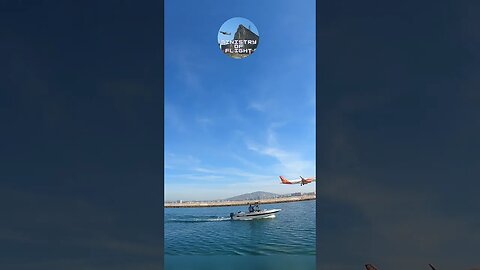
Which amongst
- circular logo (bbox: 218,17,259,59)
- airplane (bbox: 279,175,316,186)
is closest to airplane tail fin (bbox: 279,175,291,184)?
airplane (bbox: 279,175,316,186)

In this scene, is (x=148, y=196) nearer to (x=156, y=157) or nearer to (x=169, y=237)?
(x=156, y=157)

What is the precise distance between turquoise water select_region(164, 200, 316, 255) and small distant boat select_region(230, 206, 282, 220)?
4.5 inches

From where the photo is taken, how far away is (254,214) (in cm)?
975

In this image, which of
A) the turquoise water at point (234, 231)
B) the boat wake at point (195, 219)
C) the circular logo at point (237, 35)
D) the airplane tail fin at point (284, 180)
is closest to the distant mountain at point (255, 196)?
the turquoise water at point (234, 231)

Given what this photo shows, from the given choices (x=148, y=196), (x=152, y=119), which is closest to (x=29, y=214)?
(x=148, y=196)

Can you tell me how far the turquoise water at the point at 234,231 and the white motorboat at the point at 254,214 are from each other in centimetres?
11

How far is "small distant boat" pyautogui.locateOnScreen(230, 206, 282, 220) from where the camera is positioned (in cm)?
976

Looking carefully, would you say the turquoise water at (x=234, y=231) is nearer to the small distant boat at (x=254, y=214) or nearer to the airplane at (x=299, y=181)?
the small distant boat at (x=254, y=214)

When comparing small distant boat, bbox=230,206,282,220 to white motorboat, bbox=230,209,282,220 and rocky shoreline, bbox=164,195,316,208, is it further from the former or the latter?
rocky shoreline, bbox=164,195,316,208

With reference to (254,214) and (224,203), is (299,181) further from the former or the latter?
(224,203)

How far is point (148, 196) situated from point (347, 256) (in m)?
0.99

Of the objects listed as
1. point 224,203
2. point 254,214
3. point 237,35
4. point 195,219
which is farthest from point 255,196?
point 237,35

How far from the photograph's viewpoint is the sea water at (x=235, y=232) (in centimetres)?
988

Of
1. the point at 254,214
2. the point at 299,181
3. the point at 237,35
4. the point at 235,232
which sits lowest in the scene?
the point at 235,232
